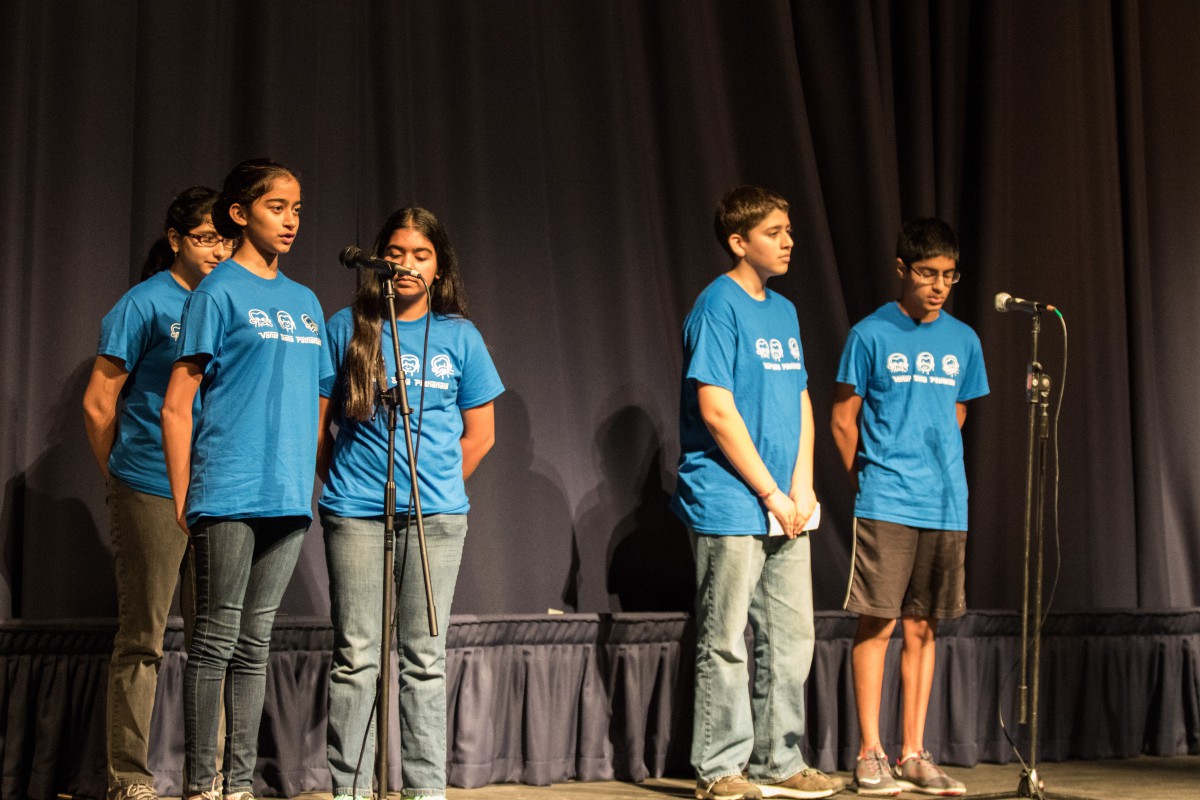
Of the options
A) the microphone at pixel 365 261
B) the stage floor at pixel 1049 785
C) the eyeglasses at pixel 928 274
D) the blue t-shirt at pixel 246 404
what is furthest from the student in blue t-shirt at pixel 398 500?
the eyeglasses at pixel 928 274

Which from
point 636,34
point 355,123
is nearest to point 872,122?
point 636,34

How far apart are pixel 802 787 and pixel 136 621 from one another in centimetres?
173

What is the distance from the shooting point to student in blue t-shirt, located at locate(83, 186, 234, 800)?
309 centimetres

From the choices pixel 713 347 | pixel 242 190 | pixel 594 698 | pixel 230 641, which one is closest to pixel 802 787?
pixel 594 698

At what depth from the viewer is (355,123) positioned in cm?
406

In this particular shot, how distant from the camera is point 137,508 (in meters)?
3.11

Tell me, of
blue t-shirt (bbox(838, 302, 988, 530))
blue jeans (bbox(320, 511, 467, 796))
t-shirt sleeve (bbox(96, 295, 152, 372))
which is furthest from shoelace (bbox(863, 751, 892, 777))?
t-shirt sleeve (bbox(96, 295, 152, 372))

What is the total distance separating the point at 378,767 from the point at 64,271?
73.5 inches

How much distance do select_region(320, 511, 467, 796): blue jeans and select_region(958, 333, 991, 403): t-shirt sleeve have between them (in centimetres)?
168

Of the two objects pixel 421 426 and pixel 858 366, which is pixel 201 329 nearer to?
pixel 421 426

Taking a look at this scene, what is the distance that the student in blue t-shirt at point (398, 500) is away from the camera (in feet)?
9.82

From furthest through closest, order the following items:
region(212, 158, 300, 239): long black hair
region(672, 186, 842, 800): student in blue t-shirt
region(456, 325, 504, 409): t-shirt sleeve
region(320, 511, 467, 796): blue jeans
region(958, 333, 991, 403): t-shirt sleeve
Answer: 1. region(958, 333, 991, 403): t-shirt sleeve
2. region(672, 186, 842, 800): student in blue t-shirt
3. region(456, 325, 504, 409): t-shirt sleeve
4. region(320, 511, 467, 796): blue jeans
5. region(212, 158, 300, 239): long black hair

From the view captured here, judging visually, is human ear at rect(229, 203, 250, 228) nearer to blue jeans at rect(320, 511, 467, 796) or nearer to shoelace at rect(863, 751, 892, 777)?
blue jeans at rect(320, 511, 467, 796)

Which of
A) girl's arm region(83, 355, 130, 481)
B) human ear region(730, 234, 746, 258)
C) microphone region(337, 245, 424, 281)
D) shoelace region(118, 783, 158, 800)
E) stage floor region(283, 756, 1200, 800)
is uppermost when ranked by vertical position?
human ear region(730, 234, 746, 258)
